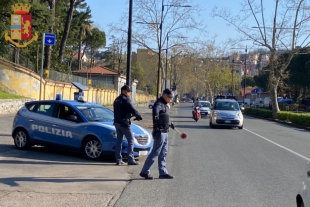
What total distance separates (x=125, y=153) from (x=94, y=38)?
5952 centimetres

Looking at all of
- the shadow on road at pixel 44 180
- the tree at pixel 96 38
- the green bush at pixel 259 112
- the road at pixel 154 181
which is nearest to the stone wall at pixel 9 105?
the road at pixel 154 181

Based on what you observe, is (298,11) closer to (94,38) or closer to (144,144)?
(144,144)

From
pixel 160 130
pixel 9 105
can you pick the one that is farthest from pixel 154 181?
pixel 9 105

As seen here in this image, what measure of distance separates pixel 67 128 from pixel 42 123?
894 millimetres

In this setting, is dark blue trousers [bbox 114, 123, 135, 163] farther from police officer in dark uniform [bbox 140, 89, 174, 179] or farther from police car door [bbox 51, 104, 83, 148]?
police officer in dark uniform [bbox 140, 89, 174, 179]

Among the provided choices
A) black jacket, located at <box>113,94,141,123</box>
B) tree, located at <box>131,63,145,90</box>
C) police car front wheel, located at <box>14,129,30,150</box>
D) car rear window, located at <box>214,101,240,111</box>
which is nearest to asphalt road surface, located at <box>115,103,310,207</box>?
black jacket, located at <box>113,94,141,123</box>

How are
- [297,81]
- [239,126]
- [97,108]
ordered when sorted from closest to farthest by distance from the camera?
[97,108] → [239,126] → [297,81]

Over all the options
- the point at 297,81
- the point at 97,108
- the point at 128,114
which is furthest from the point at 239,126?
the point at 297,81

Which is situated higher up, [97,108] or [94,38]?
[94,38]

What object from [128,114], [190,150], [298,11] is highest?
[298,11]

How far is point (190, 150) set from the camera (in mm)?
16109

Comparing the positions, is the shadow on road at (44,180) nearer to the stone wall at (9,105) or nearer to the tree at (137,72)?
the stone wall at (9,105)

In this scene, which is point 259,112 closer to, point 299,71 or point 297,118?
point 297,118

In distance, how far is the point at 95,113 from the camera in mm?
13711
